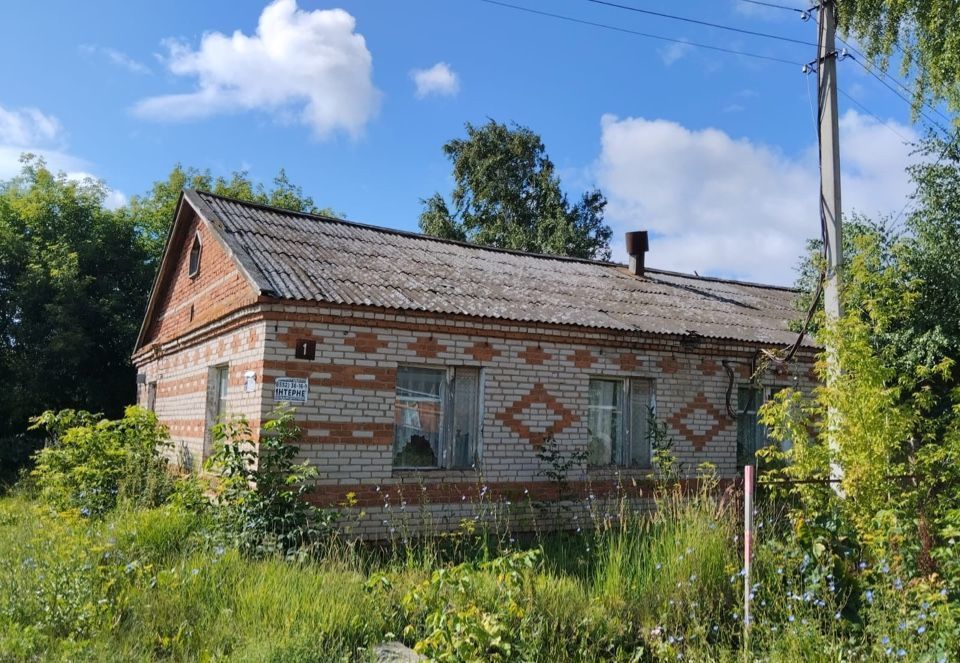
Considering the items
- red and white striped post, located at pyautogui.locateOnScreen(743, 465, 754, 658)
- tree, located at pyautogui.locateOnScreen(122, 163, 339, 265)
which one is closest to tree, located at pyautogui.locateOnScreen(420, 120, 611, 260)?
tree, located at pyautogui.locateOnScreen(122, 163, 339, 265)

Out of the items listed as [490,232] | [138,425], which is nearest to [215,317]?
[138,425]

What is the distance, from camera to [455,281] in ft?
33.3

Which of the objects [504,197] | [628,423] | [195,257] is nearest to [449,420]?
[628,423]

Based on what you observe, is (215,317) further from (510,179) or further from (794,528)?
(510,179)

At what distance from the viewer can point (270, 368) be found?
7863 millimetres

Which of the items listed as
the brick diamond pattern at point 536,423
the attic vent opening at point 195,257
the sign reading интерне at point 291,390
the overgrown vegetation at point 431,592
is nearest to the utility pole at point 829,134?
the overgrown vegetation at point 431,592

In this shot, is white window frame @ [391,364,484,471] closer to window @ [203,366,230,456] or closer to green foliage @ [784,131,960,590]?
window @ [203,366,230,456]

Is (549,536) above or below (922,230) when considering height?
below

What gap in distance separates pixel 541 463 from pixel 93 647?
5.89m

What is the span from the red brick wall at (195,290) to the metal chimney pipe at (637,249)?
25.2 ft

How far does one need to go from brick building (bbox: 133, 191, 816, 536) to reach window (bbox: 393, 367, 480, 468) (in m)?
0.02

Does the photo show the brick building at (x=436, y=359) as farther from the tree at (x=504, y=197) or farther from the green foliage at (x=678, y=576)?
the tree at (x=504, y=197)

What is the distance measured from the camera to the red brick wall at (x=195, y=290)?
971 cm

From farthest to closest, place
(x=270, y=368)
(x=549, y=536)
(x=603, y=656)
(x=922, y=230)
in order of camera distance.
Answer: (x=549, y=536)
(x=922, y=230)
(x=270, y=368)
(x=603, y=656)
